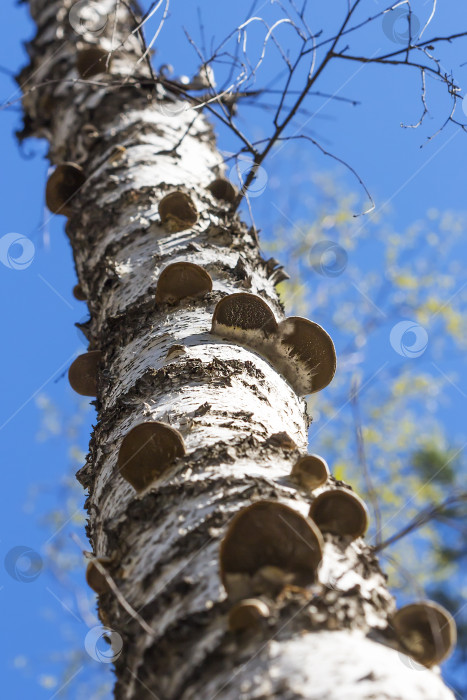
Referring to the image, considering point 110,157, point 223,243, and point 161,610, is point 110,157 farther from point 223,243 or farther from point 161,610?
point 161,610

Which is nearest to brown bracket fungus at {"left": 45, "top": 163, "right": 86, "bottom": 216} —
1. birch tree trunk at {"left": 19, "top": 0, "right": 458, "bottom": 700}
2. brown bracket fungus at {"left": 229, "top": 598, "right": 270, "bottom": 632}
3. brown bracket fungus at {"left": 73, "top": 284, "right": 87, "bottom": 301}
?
birch tree trunk at {"left": 19, "top": 0, "right": 458, "bottom": 700}

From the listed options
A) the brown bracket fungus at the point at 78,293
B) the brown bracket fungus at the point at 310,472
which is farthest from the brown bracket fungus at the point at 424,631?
the brown bracket fungus at the point at 78,293

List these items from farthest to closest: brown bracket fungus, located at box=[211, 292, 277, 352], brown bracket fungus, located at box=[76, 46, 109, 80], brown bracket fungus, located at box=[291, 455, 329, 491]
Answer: brown bracket fungus, located at box=[76, 46, 109, 80], brown bracket fungus, located at box=[211, 292, 277, 352], brown bracket fungus, located at box=[291, 455, 329, 491]

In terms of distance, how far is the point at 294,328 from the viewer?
8.95 ft

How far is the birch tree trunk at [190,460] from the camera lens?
4.68 ft

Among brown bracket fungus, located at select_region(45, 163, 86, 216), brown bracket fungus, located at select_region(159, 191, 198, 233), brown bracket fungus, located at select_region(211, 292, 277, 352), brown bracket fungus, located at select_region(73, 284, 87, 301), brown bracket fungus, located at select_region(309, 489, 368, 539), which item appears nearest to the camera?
brown bracket fungus, located at select_region(309, 489, 368, 539)

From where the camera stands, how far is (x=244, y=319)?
2662 millimetres

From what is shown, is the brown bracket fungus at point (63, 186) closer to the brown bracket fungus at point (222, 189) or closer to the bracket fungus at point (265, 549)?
the brown bracket fungus at point (222, 189)

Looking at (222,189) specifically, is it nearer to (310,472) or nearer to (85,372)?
(85,372)

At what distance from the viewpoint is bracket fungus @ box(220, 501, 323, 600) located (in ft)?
5.08

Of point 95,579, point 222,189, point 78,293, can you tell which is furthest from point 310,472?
point 78,293

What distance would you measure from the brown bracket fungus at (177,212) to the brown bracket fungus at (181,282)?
1.87ft

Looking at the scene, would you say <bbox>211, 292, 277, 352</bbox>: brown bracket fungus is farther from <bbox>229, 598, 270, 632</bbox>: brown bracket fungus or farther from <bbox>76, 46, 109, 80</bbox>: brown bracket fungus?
<bbox>76, 46, 109, 80</bbox>: brown bracket fungus

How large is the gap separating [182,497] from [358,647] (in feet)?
2.14
